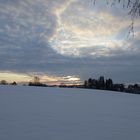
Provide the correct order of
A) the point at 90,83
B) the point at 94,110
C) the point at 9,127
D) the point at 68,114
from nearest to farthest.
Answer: the point at 9,127 → the point at 68,114 → the point at 94,110 → the point at 90,83

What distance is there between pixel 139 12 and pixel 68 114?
551 cm

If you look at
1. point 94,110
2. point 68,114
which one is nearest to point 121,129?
point 68,114

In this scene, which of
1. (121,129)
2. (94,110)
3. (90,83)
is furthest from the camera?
(90,83)

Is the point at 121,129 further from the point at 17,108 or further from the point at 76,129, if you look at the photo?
the point at 17,108

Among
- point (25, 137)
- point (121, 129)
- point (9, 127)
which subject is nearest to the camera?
point (25, 137)

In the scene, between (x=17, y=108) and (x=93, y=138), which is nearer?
(x=93, y=138)

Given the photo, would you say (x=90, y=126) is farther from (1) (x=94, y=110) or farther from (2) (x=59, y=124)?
(1) (x=94, y=110)

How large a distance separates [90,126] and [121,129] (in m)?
0.74

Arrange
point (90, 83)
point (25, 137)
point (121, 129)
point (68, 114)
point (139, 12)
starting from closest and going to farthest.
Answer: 1. point (139, 12)
2. point (25, 137)
3. point (121, 129)
4. point (68, 114)
5. point (90, 83)

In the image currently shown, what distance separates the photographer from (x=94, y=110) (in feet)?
34.7

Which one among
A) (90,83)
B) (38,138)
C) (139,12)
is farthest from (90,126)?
(90,83)

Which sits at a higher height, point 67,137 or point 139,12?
point 139,12

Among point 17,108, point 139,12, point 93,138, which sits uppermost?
point 139,12

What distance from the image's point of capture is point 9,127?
7270mm
